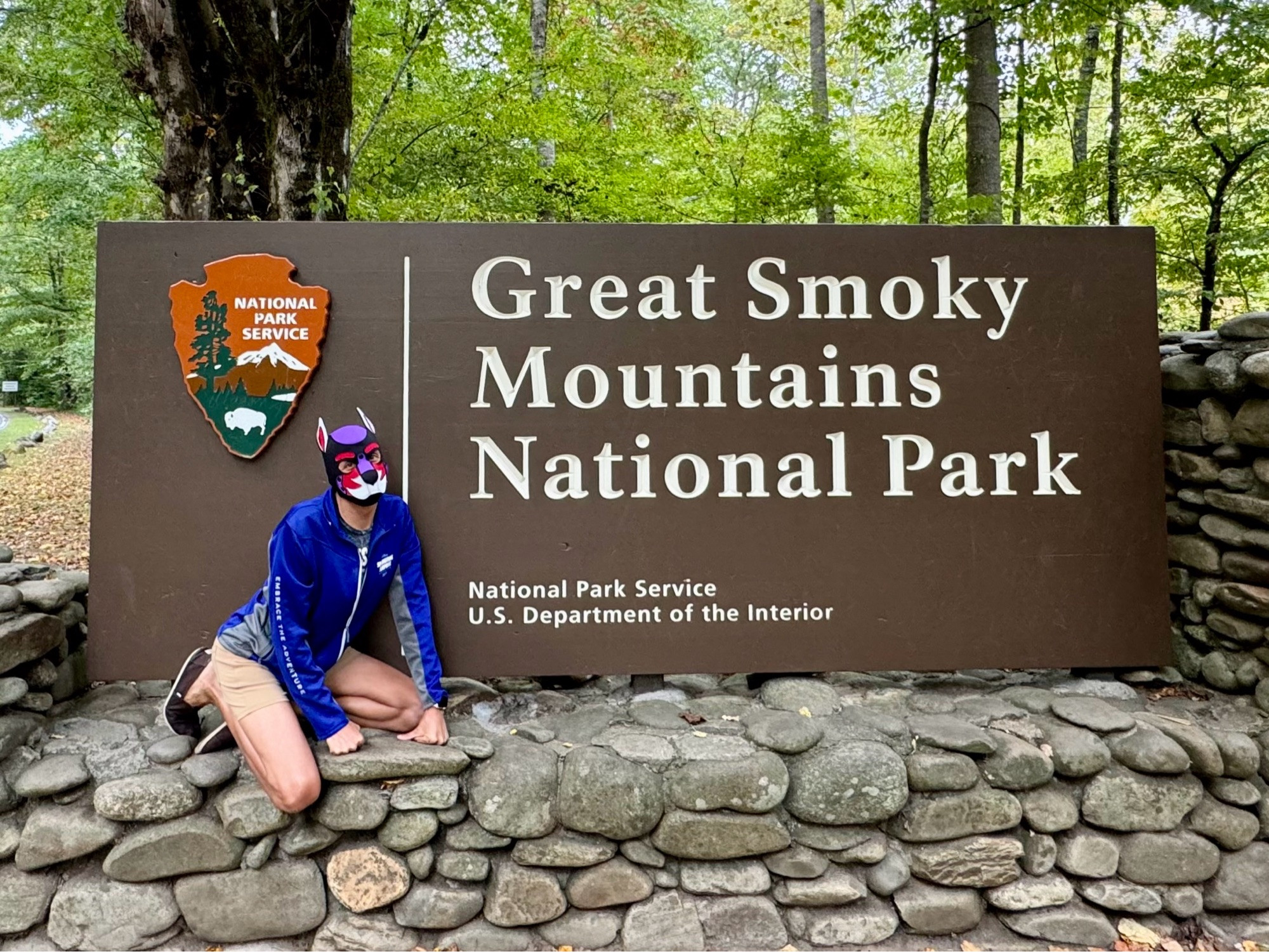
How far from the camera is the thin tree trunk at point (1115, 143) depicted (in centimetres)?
595

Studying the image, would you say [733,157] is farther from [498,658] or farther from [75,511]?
[75,511]

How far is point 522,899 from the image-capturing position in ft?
8.53

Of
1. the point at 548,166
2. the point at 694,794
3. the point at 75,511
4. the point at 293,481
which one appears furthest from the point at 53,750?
the point at 548,166

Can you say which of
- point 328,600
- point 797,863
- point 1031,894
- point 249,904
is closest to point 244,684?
point 328,600

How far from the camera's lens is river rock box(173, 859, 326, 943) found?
255 cm

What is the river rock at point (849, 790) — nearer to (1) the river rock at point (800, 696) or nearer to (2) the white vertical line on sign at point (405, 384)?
(1) the river rock at point (800, 696)

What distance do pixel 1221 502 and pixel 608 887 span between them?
291 centimetres

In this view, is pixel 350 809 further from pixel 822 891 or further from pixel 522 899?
pixel 822 891

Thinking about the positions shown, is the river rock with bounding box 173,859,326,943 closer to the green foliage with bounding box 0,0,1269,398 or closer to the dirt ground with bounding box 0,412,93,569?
the dirt ground with bounding box 0,412,93,569

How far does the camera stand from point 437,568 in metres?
3.04

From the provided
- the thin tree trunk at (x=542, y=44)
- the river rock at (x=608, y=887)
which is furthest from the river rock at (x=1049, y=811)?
the thin tree trunk at (x=542, y=44)

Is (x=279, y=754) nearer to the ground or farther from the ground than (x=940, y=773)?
farther from the ground

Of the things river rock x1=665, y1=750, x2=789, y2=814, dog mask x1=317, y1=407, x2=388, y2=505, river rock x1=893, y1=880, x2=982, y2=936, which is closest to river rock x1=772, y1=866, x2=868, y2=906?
river rock x1=893, y1=880, x2=982, y2=936

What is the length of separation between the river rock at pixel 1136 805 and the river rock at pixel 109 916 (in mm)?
3334
